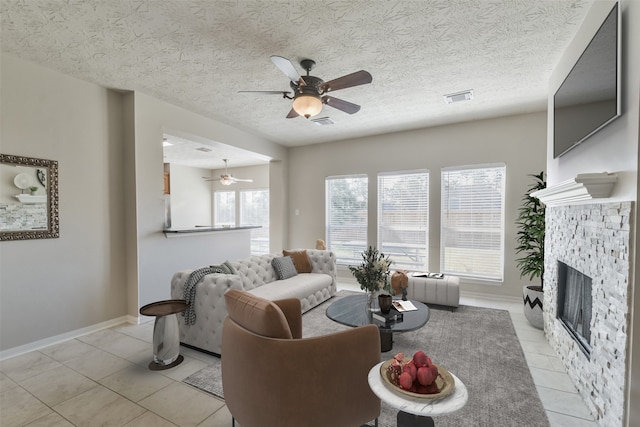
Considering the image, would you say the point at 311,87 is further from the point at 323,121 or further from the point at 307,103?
the point at 323,121

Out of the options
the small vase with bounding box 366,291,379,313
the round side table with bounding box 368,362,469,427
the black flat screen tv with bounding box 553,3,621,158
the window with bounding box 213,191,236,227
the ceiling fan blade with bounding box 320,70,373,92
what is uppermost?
the ceiling fan blade with bounding box 320,70,373,92

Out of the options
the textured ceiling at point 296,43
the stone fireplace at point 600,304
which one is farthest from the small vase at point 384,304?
the textured ceiling at point 296,43

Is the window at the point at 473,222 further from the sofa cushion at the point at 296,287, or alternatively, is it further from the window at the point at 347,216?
the sofa cushion at the point at 296,287

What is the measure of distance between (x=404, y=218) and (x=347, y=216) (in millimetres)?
1179

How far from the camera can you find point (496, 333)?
10.7ft

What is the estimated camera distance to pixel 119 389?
2.31 metres

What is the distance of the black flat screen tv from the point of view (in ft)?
5.81

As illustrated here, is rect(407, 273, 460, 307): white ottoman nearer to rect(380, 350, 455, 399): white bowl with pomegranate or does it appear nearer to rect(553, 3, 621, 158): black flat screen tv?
rect(553, 3, 621, 158): black flat screen tv

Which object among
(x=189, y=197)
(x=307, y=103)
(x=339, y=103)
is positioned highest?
(x=339, y=103)

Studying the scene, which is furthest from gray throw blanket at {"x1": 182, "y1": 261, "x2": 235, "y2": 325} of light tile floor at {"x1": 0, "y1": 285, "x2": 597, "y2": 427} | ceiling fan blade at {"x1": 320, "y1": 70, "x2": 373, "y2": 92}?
ceiling fan blade at {"x1": 320, "y1": 70, "x2": 373, "y2": 92}

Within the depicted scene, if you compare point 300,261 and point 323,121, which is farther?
point 323,121

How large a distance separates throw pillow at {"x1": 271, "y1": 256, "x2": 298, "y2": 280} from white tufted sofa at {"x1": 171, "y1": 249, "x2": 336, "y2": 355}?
64 millimetres

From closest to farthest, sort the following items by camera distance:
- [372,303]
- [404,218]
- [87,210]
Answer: [372,303] → [87,210] → [404,218]

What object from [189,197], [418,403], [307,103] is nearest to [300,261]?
[307,103]
